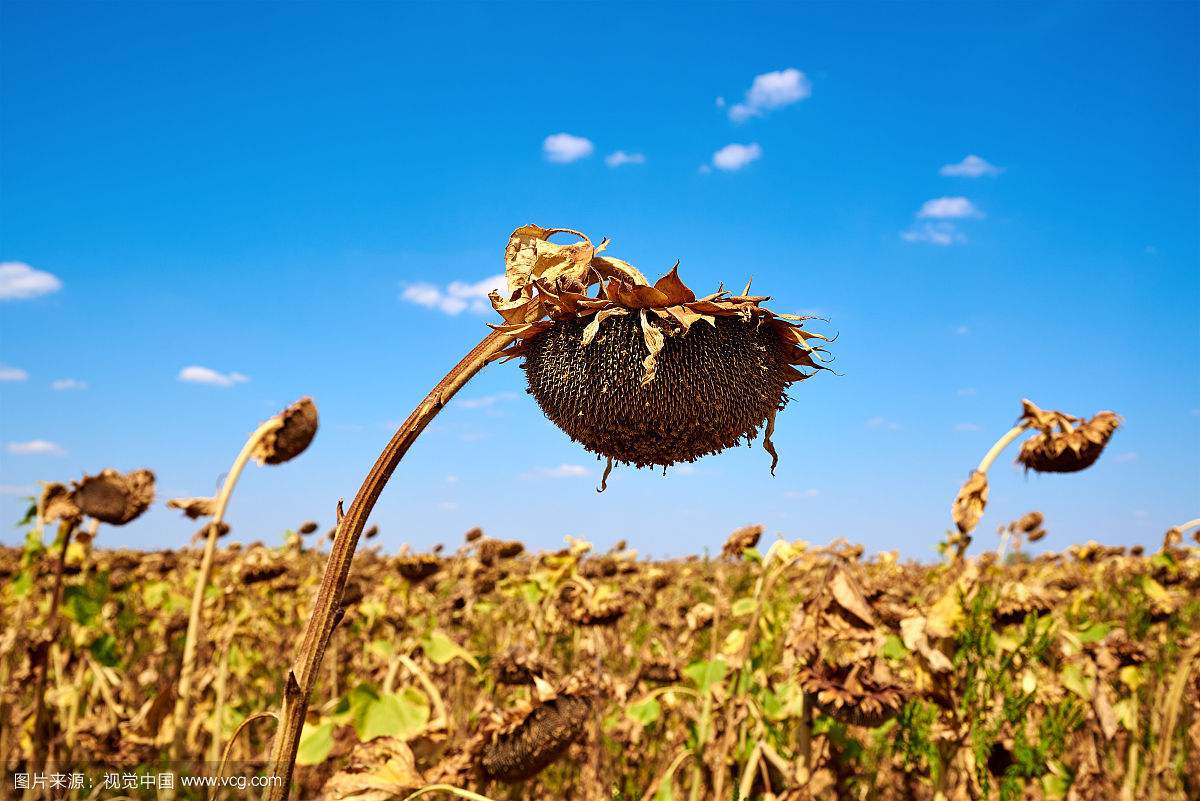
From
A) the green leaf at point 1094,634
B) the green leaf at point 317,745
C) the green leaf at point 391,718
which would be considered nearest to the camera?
the green leaf at point 391,718

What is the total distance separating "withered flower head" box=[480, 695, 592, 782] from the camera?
3.37 m

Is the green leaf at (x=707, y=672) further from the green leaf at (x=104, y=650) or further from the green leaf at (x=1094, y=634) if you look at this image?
the green leaf at (x=104, y=650)

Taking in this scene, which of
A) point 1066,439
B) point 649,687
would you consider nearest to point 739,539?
point 649,687

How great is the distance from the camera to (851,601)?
136 inches

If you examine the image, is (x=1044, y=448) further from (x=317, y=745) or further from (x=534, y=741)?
(x=317, y=745)

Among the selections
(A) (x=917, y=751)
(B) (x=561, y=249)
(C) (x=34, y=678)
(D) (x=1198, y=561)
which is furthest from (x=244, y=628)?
(D) (x=1198, y=561)

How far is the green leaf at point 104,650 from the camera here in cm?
594

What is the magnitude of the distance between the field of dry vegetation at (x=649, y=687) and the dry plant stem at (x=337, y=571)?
Result: 67 cm

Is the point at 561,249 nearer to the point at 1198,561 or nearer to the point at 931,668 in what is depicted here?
the point at 931,668

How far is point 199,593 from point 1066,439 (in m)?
4.51

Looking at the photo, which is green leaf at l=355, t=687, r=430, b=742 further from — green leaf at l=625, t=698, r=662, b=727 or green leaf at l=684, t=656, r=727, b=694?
green leaf at l=684, t=656, r=727, b=694

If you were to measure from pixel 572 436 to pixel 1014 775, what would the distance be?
11.9 ft

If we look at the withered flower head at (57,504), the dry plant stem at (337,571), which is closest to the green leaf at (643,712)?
the dry plant stem at (337,571)

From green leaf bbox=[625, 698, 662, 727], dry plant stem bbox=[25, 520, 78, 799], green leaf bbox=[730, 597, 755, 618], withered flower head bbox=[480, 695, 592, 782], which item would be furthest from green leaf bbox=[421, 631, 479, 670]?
dry plant stem bbox=[25, 520, 78, 799]
